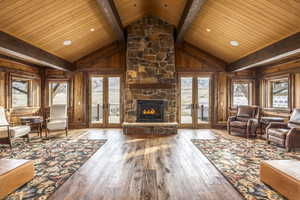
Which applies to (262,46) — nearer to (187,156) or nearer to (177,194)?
(187,156)

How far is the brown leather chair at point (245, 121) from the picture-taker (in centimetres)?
536

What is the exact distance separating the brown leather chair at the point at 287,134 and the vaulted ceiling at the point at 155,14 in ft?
7.47

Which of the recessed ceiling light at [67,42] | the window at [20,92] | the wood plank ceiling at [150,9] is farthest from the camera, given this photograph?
the window at [20,92]

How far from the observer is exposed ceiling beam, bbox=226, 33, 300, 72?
11.8ft

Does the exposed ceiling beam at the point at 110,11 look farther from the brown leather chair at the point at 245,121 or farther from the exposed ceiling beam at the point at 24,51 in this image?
the brown leather chair at the point at 245,121

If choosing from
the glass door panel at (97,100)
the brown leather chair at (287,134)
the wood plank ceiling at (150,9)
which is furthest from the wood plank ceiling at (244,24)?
the glass door panel at (97,100)

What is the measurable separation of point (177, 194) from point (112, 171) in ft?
4.05

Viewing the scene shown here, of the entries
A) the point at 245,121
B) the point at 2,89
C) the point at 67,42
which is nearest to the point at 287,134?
the point at 245,121

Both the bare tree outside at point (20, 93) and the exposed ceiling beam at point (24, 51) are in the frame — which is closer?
the exposed ceiling beam at point (24, 51)

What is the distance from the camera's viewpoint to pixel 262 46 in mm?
4617

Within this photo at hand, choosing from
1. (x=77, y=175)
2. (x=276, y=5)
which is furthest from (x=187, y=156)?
(x=276, y=5)

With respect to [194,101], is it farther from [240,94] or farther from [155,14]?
[155,14]

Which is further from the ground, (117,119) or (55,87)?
(55,87)

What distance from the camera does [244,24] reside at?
4.20 meters
